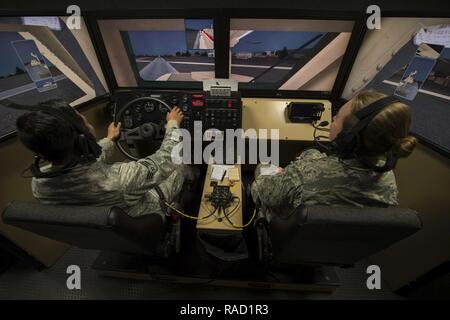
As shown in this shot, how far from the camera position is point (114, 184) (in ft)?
2.58

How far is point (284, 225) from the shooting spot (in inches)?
29.4

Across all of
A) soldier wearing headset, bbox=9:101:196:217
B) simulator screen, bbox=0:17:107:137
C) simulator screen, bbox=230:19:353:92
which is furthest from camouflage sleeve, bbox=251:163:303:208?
simulator screen, bbox=0:17:107:137

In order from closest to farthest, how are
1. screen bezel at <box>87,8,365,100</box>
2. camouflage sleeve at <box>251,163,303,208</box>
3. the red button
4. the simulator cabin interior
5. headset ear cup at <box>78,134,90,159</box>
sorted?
headset ear cup at <box>78,134,90,159</box>, camouflage sleeve at <box>251,163,303,208</box>, the simulator cabin interior, screen bezel at <box>87,8,365,100</box>, the red button

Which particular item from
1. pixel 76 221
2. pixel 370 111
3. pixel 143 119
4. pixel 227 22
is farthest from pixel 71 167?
pixel 227 22

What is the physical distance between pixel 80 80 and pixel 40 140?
46.4 inches

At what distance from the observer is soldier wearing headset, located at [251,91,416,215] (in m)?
0.65

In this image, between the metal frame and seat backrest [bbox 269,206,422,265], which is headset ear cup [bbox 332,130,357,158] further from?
the metal frame

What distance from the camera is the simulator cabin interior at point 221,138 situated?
3.20 feet

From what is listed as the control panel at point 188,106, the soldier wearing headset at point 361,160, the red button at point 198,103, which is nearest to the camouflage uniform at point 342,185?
the soldier wearing headset at point 361,160

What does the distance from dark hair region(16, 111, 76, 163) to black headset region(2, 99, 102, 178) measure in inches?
1.0

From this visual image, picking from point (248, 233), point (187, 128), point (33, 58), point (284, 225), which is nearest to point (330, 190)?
point (284, 225)

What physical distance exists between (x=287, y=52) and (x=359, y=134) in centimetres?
94
